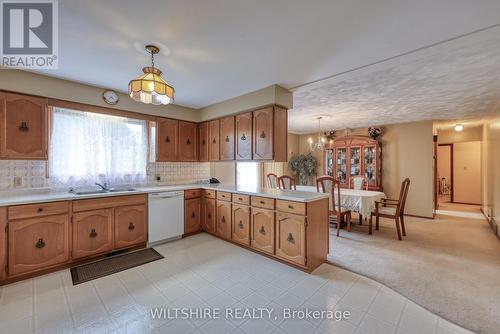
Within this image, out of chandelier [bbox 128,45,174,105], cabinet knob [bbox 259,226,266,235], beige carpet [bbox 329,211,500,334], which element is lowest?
beige carpet [bbox 329,211,500,334]

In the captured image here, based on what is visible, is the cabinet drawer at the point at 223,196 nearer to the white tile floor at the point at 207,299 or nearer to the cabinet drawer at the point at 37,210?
the white tile floor at the point at 207,299

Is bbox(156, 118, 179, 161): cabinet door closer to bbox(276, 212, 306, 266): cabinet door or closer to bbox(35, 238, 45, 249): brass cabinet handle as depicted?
bbox(35, 238, 45, 249): brass cabinet handle

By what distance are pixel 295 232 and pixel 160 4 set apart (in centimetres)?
250

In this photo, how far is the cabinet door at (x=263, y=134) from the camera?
307cm

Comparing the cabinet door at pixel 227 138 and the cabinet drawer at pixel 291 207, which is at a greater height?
the cabinet door at pixel 227 138

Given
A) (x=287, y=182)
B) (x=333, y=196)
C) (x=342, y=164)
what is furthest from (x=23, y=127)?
(x=342, y=164)

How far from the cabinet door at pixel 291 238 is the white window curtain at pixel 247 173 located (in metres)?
2.18

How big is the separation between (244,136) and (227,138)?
17.1 inches

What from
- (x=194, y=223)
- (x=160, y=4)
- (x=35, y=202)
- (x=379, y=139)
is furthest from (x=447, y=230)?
(x=35, y=202)

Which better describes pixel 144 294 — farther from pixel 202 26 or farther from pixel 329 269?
pixel 202 26

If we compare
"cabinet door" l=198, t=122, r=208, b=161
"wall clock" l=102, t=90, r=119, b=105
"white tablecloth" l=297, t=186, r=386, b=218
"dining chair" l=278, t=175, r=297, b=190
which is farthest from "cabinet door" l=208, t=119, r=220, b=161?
"white tablecloth" l=297, t=186, r=386, b=218

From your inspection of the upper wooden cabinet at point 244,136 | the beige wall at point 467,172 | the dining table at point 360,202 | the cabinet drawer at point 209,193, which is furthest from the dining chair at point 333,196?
the beige wall at point 467,172

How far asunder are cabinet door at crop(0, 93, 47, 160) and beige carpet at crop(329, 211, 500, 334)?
13.3 feet

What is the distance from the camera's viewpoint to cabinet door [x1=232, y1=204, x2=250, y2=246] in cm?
306
